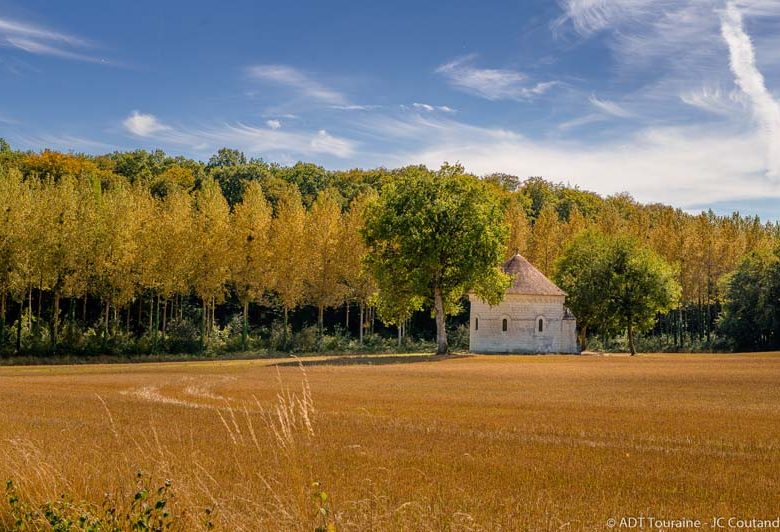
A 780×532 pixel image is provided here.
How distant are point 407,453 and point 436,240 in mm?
44444

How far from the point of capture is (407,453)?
14.8 meters

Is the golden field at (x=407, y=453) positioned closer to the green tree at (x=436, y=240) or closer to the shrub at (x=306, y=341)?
the green tree at (x=436, y=240)

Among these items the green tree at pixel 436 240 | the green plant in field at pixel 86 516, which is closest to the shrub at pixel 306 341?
the green tree at pixel 436 240

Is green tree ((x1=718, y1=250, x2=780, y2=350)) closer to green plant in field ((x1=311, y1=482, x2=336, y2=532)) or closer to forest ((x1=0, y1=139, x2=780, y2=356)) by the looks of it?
forest ((x1=0, y1=139, x2=780, y2=356))

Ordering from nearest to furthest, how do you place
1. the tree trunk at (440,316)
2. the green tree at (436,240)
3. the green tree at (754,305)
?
the green tree at (436,240) → the tree trunk at (440,316) → the green tree at (754,305)

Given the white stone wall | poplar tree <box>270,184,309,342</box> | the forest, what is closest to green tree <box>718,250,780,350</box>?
the forest

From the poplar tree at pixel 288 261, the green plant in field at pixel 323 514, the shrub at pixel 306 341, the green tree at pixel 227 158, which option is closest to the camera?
the green plant in field at pixel 323 514

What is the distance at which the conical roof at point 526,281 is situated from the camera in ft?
Result: 235

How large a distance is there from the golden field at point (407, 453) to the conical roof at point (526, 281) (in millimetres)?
39667

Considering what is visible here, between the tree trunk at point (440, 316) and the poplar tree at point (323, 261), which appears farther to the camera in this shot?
the poplar tree at point (323, 261)

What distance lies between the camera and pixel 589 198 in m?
154

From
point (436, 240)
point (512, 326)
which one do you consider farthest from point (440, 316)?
point (512, 326)

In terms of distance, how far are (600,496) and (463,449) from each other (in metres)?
4.50

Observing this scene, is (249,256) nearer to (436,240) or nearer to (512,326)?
(436,240)
